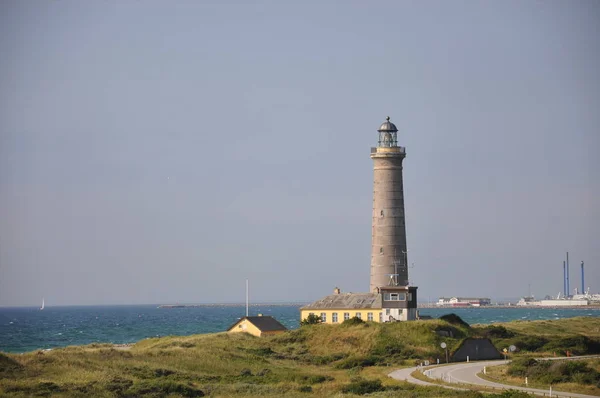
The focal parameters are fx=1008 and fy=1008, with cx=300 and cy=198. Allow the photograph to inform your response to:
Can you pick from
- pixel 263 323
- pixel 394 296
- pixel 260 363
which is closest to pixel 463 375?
pixel 260 363

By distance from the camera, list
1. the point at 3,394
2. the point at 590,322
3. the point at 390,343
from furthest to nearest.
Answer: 1. the point at 590,322
2. the point at 390,343
3. the point at 3,394

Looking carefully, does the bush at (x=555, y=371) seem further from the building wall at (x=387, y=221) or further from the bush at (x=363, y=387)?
the building wall at (x=387, y=221)

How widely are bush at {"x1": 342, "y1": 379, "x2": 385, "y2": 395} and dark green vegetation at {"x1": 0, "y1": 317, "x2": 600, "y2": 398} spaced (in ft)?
0.18

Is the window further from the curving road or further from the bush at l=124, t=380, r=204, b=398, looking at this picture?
the bush at l=124, t=380, r=204, b=398

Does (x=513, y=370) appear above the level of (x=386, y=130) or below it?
below

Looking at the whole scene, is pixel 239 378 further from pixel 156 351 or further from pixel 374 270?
pixel 374 270

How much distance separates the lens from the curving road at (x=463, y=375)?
52.0 metres

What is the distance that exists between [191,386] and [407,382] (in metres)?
12.1

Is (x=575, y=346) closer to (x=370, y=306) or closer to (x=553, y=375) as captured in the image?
(x=370, y=306)

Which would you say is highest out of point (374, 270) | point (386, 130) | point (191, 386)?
point (386, 130)

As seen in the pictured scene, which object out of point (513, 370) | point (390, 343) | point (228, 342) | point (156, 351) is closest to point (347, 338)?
point (390, 343)

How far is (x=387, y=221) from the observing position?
9031 cm

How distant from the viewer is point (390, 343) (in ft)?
250

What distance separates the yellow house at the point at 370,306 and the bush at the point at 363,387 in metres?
27.5
